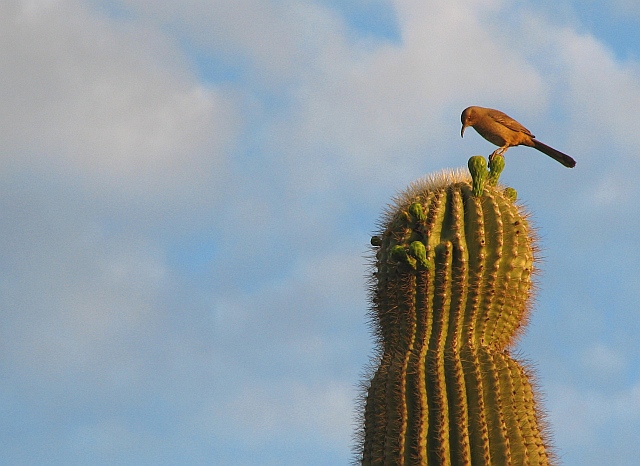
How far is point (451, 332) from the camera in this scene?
625 centimetres

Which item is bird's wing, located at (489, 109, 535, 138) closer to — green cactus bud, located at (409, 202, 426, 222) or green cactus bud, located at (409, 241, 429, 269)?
green cactus bud, located at (409, 202, 426, 222)

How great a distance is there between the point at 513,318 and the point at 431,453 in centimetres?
119

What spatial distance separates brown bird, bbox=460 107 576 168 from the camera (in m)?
8.27

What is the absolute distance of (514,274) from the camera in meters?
6.39

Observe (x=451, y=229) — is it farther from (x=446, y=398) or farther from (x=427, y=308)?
(x=446, y=398)

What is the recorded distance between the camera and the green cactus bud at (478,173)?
6676 millimetres

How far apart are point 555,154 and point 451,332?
272 centimetres

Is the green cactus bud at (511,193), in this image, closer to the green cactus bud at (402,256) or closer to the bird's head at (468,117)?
the green cactus bud at (402,256)

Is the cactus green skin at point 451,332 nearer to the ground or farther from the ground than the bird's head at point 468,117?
nearer to the ground

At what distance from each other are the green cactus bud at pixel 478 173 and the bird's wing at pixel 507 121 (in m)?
1.68

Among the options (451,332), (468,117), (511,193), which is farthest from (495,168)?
(468,117)

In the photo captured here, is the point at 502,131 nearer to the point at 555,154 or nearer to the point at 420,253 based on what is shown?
the point at 555,154

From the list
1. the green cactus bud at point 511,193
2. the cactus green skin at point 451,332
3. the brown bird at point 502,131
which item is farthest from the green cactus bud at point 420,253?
the brown bird at point 502,131

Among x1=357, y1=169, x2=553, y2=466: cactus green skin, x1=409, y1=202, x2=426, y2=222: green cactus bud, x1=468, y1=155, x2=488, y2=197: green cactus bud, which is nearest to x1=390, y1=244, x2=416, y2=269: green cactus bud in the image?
x1=357, y1=169, x2=553, y2=466: cactus green skin
